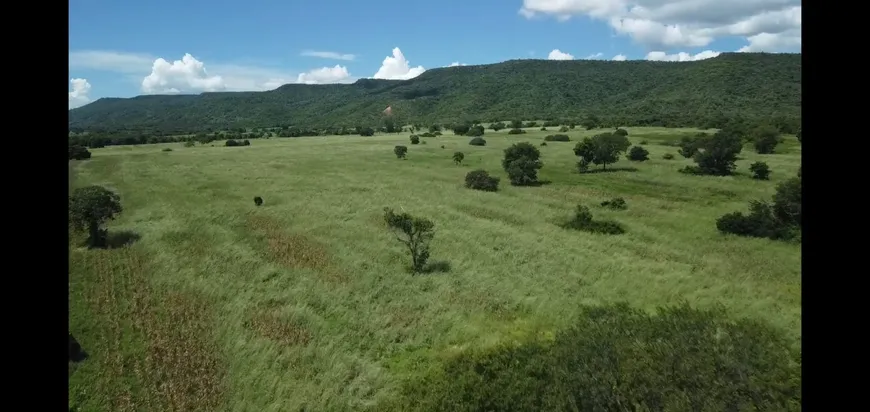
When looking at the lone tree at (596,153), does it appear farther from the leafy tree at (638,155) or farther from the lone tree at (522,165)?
the lone tree at (522,165)

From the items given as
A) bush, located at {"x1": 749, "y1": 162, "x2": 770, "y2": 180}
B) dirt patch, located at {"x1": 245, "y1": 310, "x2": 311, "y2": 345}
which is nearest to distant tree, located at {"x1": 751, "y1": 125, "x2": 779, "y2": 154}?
bush, located at {"x1": 749, "y1": 162, "x2": 770, "y2": 180}

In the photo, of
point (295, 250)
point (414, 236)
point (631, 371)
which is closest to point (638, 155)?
point (414, 236)

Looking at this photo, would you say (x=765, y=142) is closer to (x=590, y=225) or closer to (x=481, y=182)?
(x=481, y=182)

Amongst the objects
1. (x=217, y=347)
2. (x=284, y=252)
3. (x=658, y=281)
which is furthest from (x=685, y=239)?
(x=217, y=347)

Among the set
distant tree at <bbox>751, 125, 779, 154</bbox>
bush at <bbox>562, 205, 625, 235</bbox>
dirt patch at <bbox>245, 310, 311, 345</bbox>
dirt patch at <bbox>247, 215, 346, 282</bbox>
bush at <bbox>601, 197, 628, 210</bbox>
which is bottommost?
dirt patch at <bbox>245, 310, 311, 345</bbox>

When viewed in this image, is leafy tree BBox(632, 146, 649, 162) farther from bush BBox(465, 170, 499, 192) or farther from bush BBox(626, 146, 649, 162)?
bush BBox(465, 170, 499, 192)
